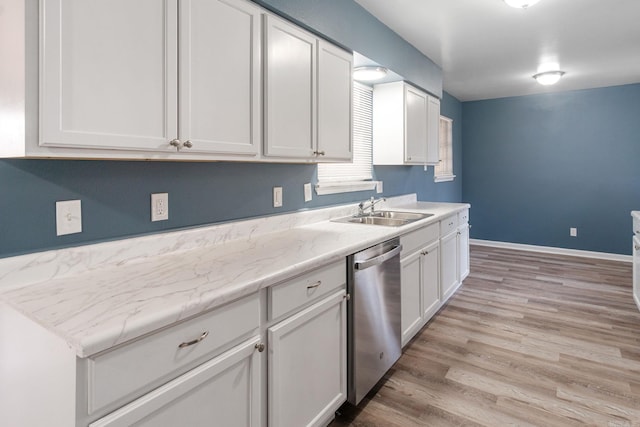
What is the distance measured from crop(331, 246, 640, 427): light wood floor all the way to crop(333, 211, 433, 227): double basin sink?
0.91m

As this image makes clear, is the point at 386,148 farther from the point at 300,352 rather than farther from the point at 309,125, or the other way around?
the point at 300,352

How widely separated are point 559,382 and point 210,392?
2.15 metres

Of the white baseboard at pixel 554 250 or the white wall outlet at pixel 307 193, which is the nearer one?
the white wall outlet at pixel 307 193

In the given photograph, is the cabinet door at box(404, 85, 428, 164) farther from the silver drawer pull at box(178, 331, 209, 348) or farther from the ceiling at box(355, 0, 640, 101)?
the silver drawer pull at box(178, 331, 209, 348)

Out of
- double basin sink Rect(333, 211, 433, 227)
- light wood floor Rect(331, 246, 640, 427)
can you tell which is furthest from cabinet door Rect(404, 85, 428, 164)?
light wood floor Rect(331, 246, 640, 427)

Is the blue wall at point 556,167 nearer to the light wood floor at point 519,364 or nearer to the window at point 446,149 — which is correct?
the window at point 446,149

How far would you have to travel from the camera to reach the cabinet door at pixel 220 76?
1392 mm

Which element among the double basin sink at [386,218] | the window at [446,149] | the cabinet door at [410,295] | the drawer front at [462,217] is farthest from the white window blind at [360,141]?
the window at [446,149]

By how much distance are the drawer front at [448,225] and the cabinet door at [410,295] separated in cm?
59

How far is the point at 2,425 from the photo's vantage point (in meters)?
1.16

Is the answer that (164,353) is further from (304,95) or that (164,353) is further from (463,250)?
(463,250)

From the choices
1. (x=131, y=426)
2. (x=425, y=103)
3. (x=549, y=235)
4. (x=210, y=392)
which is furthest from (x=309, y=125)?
(x=549, y=235)

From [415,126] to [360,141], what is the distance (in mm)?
614

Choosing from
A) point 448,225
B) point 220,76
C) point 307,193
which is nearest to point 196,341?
point 220,76
